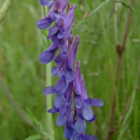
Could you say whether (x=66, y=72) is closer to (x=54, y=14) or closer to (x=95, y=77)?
(x=54, y=14)

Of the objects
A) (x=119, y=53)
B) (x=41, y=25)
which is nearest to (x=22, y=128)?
(x=119, y=53)

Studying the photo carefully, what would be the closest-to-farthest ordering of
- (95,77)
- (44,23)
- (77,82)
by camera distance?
(44,23) → (77,82) → (95,77)

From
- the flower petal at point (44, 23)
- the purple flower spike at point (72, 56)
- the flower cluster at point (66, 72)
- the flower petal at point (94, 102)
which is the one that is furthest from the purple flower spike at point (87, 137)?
the flower petal at point (44, 23)

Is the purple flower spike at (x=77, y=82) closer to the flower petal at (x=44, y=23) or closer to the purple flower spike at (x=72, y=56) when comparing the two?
the purple flower spike at (x=72, y=56)

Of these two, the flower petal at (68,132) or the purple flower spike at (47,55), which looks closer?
the purple flower spike at (47,55)

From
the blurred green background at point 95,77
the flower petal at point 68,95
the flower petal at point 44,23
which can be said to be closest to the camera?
the flower petal at point 44,23

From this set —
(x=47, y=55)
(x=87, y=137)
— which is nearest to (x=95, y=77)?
(x=87, y=137)

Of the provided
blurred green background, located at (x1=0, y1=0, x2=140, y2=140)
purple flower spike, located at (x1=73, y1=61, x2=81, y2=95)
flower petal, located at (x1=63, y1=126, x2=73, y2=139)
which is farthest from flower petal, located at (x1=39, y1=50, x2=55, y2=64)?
blurred green background, located at (x1=0, y1=0, x2=140, y2=140)

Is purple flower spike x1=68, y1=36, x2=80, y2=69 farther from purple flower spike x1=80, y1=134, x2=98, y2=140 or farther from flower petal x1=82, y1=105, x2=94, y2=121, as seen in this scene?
purple flower spike x1=80, y1=134, x2=98, y2=140

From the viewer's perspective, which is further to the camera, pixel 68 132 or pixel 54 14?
pixel 68 132
